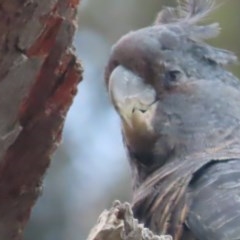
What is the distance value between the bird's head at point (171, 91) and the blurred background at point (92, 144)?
2922 millimetres

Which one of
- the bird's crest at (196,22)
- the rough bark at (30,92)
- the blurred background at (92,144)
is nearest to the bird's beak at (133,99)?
the bird's crest at (196,22)

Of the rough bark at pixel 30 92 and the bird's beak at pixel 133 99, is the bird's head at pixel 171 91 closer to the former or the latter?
the bird's beak at pixel 133 99

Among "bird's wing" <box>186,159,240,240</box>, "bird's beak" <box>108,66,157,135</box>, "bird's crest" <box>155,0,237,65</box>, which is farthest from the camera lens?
"bird's crest" <box>155,0,237,65</box>

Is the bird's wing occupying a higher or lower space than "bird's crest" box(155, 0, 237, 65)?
lower

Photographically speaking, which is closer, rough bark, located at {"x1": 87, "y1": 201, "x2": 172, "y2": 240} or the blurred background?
rough bark, located at {"x1": 87, "y1": 201, "x2": 172, "y2": 240}

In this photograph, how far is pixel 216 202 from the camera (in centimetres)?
257

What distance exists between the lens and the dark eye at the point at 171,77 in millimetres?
3059

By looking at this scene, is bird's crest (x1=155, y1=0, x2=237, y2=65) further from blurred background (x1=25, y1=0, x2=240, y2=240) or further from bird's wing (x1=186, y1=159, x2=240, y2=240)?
blurred background (x1=25, y1=0, x2=240, y2=240)

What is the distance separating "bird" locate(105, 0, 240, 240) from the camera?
9.00 ft

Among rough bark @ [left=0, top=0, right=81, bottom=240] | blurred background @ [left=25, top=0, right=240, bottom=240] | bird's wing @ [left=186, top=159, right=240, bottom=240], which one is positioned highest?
rough bark @ [left=0, top=0, right=81, bottom=240]

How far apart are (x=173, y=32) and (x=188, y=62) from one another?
0.11m

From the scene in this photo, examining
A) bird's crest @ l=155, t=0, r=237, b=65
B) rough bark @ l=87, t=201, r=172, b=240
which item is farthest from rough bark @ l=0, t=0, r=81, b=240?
bird's crest @ l=155, t=0, r=237, b=65

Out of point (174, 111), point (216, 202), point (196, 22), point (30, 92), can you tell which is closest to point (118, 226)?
point (30, 92)

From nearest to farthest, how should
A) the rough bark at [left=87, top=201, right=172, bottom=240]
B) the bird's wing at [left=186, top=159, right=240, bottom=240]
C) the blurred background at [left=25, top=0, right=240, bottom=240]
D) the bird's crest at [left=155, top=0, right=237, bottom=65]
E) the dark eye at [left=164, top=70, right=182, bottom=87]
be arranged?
the rough bark at [left=87, top=201, right=172, bottom=240]
the bird's wing at [left=186, top=159, right=240, bottom=240]
the dark eye at [left=164, top=70, right=182, bottom=87]
the bird's crest at [left=155, top=0, right=237, bottom=65]
the blurred background at [left=25, top=0, right=240, bottom=240]
